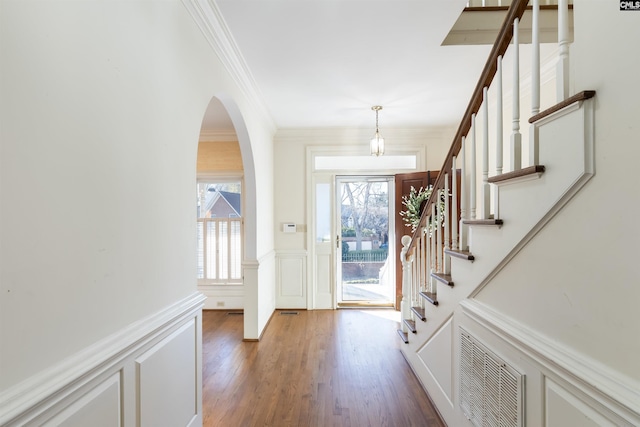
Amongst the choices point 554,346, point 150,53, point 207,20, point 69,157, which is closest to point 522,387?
point 554,346

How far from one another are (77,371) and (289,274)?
11.8ft

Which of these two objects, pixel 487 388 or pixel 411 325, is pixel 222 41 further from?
pixel 411 325

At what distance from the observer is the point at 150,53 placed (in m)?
1.33

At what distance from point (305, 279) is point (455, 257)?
2941 millimetres

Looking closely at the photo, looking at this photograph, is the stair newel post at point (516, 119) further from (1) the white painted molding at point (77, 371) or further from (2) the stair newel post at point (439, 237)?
(1) the white painted molding at point (77, 371)

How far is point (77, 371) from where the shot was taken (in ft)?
3.05

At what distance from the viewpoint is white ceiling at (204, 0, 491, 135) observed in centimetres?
193

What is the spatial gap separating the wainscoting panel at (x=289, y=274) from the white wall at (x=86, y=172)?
2.84 meters

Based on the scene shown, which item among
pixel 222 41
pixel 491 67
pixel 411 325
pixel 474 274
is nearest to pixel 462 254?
pixel 474 274

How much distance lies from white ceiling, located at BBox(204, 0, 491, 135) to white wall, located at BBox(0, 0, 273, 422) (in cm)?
69

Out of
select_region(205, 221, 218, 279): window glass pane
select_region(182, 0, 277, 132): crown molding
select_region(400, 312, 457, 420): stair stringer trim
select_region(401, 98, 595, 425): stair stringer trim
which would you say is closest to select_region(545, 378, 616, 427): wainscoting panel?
select_region(401, 98, 595, 425): stair stringer trim

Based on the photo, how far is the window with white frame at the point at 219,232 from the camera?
453cm

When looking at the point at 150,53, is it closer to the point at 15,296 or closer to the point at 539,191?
the point at 15,296

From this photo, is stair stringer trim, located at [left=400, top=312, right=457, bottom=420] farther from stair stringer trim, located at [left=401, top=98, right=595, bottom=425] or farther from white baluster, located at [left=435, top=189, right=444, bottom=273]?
white baluster, located at [left=435, top=189, right=444, bottom=273]
